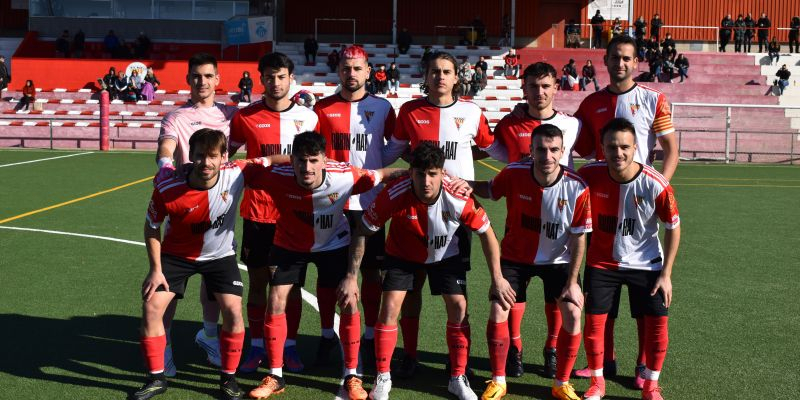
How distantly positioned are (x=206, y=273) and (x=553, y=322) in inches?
97.2

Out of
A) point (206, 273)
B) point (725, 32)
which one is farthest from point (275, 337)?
point (725, 32)

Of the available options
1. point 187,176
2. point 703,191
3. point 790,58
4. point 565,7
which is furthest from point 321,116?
point 565,7

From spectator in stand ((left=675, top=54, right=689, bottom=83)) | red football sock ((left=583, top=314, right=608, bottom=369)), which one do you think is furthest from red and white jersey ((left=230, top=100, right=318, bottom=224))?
spectator in stand ((left=675, top=54, right=689, bottom=83))

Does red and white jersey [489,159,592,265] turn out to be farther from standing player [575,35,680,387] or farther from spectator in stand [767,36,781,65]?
spectator in stand [767,36,781,65]

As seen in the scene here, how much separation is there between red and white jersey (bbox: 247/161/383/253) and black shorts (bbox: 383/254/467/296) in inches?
20.2

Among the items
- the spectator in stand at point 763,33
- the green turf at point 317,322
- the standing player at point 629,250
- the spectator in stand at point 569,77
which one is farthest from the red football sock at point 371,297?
the spectator in stand at point 763,33

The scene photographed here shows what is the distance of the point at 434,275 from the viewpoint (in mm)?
6168

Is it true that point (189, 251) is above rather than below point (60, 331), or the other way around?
above

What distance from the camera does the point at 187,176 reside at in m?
6.09

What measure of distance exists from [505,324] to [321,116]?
7.05ft

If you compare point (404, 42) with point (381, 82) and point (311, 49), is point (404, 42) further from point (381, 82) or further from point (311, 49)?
point (381, 82)

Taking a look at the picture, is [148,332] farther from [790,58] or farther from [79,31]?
[790,58]

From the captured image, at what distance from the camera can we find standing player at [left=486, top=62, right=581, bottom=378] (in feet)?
21.3

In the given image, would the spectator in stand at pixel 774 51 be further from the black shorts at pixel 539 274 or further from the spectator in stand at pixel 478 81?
the black shorts at pixel 539 274
